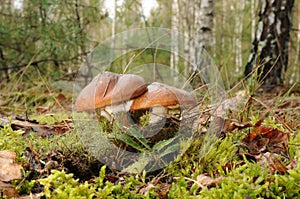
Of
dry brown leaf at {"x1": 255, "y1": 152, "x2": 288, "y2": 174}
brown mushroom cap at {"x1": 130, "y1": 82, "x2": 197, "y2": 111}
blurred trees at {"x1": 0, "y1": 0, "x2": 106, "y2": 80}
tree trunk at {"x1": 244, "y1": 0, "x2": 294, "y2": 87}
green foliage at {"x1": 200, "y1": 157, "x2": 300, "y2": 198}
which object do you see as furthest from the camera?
blurred trees at {"x1": 0, "y1": 0, "x2": 106, "y2": 80}

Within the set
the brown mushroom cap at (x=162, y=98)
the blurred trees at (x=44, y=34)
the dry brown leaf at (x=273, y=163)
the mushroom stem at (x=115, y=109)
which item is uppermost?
the blurred trees at (x=44, y=34)

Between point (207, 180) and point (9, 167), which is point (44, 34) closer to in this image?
point (9, 167)

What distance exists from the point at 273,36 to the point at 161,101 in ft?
9.95

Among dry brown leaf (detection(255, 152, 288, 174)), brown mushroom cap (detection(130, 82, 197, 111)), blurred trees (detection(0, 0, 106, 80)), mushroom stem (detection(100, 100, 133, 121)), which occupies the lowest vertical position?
dry brown leaf (detection(255, 152, 288, 174))

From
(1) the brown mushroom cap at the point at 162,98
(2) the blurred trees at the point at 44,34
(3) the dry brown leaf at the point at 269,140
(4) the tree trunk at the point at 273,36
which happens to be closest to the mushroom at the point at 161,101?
(1) the brown mushroom cap at the point at 162,98

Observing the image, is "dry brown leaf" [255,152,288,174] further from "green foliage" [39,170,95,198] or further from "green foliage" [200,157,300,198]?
"green foliage" [39,170,95,198]

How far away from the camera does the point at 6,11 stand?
16.5 feet

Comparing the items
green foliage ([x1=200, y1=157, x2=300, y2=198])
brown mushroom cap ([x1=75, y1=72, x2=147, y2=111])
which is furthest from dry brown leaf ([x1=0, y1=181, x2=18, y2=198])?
green foliage ([x1=200, y1=157, x2=300, y2=198])

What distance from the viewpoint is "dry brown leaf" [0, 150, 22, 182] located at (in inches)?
41.3

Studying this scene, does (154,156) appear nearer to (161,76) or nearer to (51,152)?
(51,152)

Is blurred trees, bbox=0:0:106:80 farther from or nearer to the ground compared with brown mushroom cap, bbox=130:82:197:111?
farther from the ground

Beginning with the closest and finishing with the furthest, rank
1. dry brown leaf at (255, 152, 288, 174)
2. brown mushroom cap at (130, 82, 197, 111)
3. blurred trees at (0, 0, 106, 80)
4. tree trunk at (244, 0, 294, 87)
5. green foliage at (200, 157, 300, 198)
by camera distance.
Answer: green foliage at (200, 157, 300, 198), dry brown leaf at (255, 152, 288, 174), brown mushroom cap at (130, 82, 197, 111), tree trunk at (244, 0, 294, 87), blurred trees at (0, 0, 106, 80)

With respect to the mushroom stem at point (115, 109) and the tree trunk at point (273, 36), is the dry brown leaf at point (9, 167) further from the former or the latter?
the tree trunk at point (273, 36)

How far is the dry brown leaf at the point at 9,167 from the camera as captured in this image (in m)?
1.05
